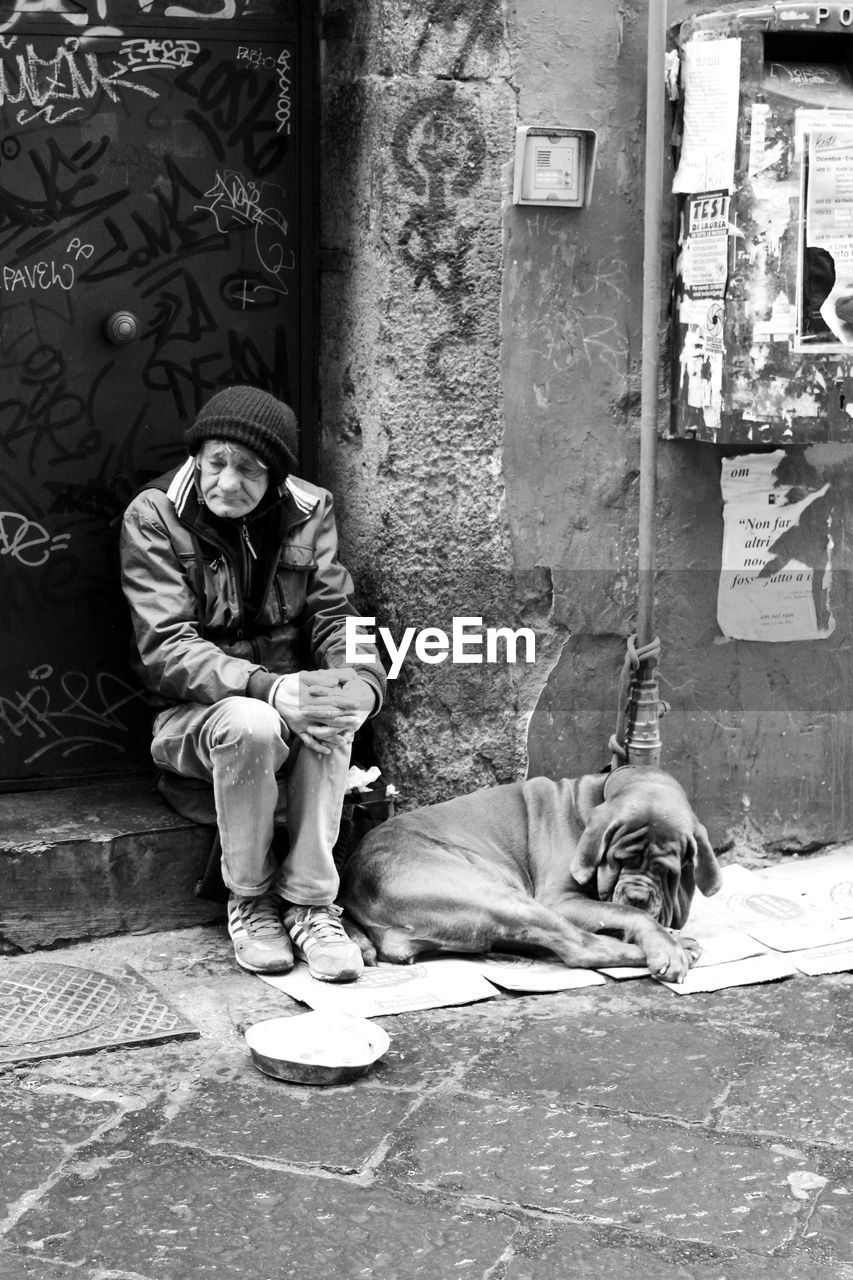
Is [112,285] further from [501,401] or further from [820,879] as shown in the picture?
[820,879]

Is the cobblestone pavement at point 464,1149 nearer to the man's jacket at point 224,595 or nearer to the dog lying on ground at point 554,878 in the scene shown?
the dog lying on ground at point 554,878

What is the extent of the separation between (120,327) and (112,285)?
134 millimetres

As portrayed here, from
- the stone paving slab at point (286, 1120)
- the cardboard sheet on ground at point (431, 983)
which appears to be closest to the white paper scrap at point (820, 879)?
the cardboard sheet on ground at point (431, 983)

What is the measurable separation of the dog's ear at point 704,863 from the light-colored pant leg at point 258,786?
94cm

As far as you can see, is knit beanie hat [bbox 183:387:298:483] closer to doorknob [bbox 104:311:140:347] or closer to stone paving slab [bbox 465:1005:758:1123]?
doorknob [bbox 104:311:140:347]

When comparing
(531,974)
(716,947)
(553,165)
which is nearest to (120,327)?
(553,165)

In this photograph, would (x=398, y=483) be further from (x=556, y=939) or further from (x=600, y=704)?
(x=556, y=939)

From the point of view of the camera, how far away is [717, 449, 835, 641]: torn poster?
4.95m

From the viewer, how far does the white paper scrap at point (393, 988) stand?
4.05 metres

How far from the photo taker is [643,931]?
14.3ft

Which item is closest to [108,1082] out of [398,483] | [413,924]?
[413,924]

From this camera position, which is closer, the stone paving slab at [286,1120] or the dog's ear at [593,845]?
the stone paving slab at [286,1120]

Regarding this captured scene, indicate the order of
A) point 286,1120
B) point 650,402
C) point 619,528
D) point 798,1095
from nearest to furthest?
point 286,1120
point 798,1095
point 650,402
point 619,528

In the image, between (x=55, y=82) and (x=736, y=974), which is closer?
(x=736, y=974)
